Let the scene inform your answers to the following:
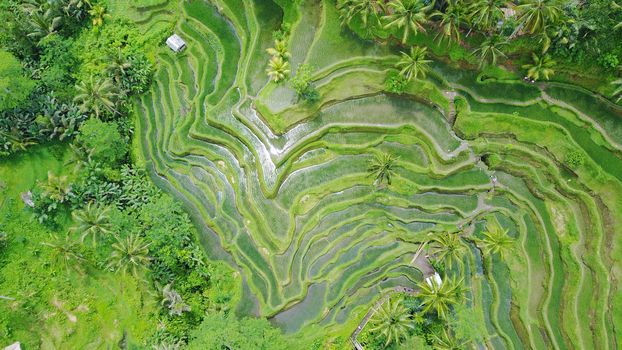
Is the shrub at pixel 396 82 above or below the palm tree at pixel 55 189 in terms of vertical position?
above

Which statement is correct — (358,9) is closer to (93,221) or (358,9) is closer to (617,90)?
(617,90)

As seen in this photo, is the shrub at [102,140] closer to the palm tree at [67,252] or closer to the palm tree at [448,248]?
the palm tree at [67,252]

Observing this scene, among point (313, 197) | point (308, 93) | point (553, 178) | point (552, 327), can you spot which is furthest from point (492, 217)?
point (308, 93)

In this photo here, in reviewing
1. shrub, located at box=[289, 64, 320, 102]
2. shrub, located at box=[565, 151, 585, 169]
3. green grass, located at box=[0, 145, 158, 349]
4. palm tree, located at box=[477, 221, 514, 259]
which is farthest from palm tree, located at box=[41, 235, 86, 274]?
shrub, located at box=[565, 151, 585, 169]

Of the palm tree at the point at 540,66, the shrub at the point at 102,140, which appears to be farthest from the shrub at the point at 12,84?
the palm tree at the point at 540,66

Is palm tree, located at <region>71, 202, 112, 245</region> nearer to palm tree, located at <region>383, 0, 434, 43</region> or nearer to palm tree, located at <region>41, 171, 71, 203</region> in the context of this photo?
palm tree, located at <region>41, 171, 71, 203</region>

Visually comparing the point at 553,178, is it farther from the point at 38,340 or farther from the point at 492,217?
the point at 38,340

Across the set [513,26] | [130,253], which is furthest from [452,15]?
[130,253]
